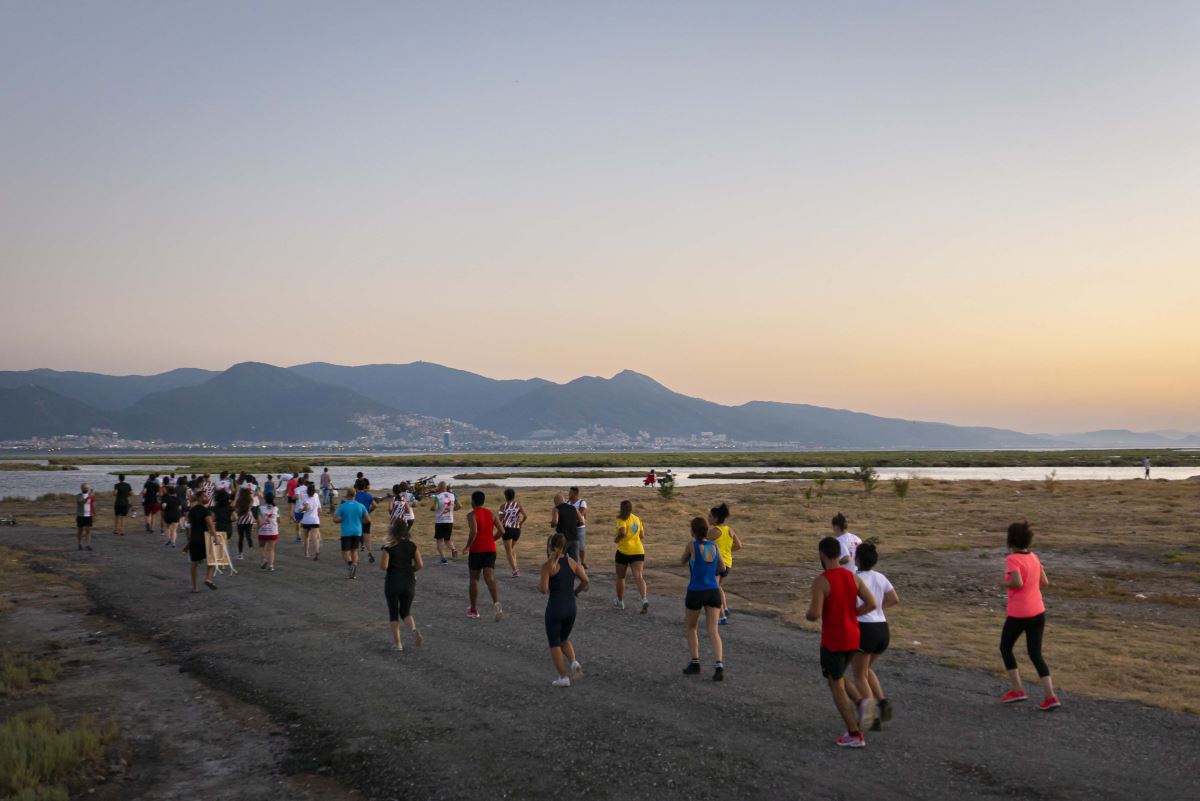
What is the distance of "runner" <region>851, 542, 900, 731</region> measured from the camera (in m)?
8.44

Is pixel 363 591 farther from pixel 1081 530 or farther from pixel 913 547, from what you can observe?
pixel 1081 530

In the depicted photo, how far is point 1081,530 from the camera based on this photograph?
30.9 meters

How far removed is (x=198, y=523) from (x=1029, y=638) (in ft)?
54.1

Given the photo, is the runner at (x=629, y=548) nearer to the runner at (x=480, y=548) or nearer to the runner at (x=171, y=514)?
the runner at (x=480, y=548)

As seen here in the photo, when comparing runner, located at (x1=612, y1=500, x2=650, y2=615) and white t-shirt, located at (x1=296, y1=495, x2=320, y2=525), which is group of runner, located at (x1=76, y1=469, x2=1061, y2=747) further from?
white t-shirt, located at (x1=296, y1=495, x2=320, y2=525)

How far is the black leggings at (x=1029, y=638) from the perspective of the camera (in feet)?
31.1

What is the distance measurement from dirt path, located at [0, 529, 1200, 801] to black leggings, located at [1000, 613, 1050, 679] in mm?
580

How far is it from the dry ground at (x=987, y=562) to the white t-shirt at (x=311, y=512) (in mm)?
5176

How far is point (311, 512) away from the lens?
2381 cm

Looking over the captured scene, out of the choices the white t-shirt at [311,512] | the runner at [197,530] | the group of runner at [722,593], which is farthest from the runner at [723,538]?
the white t-shirt at [311,512]

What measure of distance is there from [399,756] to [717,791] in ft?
10.7

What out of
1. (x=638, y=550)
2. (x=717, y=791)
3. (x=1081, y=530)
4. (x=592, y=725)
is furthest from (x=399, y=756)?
(x=1081, y=530)

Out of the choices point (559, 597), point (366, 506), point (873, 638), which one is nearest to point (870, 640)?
point (873, 638)

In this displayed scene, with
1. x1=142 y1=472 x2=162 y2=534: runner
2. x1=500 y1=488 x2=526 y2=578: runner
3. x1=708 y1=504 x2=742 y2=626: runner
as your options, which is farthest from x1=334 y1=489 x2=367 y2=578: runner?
x1=142 y1=472 x2=162 y2=534: runner
